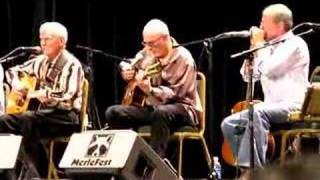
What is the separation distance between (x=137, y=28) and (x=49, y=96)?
204 cm

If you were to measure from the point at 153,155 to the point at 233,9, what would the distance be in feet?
10.6

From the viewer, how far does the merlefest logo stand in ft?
9.73

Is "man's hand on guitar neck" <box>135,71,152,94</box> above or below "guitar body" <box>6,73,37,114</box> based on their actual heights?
above

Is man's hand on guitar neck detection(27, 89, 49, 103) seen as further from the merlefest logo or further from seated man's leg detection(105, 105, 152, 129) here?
the merlefest logo

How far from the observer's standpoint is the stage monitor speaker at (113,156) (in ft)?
9.34

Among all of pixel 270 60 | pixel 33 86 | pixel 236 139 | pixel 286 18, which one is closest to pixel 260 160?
pixel 236 139

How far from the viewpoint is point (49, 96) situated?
4516 mm

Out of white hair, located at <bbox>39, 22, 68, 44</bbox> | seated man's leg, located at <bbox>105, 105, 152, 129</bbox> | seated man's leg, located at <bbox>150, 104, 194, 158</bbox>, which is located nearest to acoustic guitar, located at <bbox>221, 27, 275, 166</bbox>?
seated man's leg, located at <bbox>150, 104, 194, 158</bbox>

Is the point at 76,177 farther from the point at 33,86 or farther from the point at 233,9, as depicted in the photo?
the point at 233,9

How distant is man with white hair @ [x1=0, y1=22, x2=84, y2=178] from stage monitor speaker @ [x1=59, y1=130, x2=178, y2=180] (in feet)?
4.41

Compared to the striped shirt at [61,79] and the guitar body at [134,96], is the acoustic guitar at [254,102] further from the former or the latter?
the striped shirt at [61,79]

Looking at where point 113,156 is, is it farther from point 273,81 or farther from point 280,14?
point 280,14

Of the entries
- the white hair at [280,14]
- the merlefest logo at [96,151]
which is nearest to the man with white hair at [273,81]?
the white hair at [280,14]

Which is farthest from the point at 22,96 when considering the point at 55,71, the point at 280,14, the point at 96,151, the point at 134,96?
the point at 280,14
